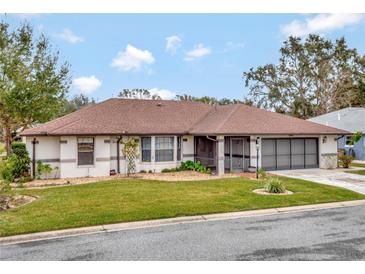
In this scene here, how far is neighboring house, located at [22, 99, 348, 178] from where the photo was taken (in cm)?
1734

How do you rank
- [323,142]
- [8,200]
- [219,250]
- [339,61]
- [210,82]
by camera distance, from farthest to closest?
1. [339,61]
2. [210,82]
3. [323,142]
4. [8,200]
5. [219,250]

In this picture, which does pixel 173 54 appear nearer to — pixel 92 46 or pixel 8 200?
pixel 92 46

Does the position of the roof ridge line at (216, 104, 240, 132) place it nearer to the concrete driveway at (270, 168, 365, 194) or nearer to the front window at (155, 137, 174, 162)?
the front window at (155, 137, 174, 162)

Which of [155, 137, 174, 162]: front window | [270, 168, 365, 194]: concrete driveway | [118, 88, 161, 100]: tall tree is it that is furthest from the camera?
[118, 88, 161, 100]: tall tree

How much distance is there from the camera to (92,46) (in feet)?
73.4

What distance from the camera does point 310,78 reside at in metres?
47.1

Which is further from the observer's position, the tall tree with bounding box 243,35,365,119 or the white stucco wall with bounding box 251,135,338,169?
the tall tree with bounding box 243,35,365,119

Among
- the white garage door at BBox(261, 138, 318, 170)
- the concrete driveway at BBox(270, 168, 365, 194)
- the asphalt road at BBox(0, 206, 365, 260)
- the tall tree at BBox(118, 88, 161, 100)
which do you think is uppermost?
the tall tree at BBox(118, 88, 161, 100)

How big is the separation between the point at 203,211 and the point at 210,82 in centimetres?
3447

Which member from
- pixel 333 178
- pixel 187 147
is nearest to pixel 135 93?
pixel 187 147

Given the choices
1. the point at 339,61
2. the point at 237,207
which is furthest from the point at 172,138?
the point at 339,61

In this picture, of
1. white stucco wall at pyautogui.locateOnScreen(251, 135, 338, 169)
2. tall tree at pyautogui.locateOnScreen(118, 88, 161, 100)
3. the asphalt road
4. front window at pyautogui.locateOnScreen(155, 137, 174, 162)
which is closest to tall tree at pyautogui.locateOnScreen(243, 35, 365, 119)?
tall tree at pyautogui.locateOnScreen(118, 88, 161, 100)

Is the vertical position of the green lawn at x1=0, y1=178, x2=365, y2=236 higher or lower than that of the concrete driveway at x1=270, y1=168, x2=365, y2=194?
lower

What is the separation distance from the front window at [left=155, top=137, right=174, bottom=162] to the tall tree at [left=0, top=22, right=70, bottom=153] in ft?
39.8
